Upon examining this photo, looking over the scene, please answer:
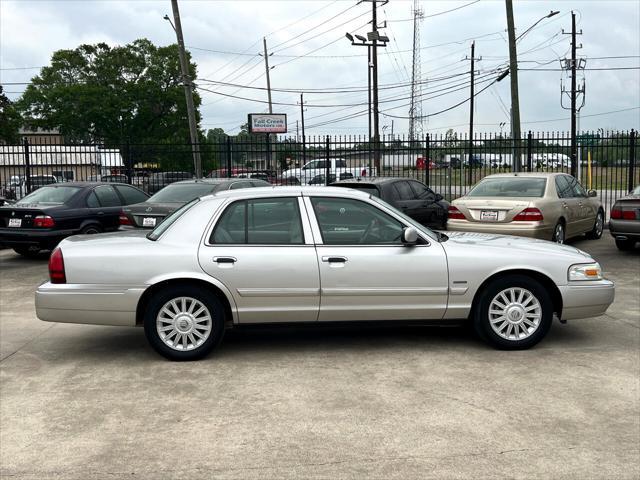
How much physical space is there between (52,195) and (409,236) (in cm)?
900

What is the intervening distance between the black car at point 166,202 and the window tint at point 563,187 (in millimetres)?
5699

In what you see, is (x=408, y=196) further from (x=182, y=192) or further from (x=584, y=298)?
(x=584, y=298)

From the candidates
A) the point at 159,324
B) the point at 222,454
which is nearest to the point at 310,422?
the point at 222,454

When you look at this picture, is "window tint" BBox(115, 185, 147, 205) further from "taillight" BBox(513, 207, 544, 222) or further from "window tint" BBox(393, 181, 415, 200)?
"taillight" BBox(513, 207, 544, 222)

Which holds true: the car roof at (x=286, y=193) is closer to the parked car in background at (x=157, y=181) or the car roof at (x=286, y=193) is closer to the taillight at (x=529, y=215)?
the taillight at (x=529, y=215)

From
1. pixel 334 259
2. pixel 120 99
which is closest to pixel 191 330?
pixel 334 259

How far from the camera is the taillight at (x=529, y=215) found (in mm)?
10734

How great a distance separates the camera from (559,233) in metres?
11.6

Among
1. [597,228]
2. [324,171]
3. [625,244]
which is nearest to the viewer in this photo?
[625,244]

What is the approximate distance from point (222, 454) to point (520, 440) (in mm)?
1781

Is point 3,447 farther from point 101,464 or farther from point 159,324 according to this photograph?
point 159,324

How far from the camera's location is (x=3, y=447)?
4078 mm

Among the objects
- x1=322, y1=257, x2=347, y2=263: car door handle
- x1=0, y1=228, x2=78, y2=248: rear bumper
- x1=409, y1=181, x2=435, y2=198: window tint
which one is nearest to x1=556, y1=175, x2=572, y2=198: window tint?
x1=409, y1=181, x2=435, y2=198: window tint

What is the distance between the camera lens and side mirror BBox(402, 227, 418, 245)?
569 cm
